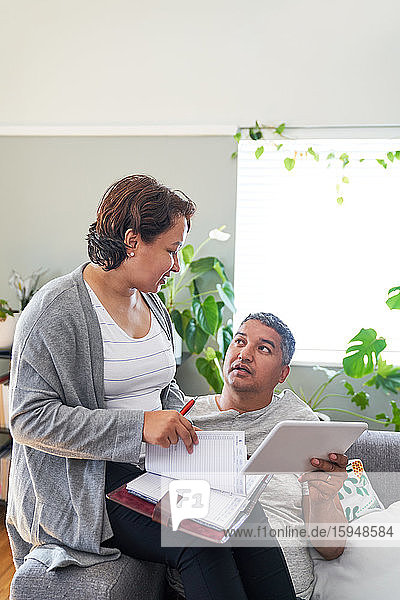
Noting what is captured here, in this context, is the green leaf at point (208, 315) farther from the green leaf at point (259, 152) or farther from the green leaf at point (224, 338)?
the green leaf at point (259, 152)

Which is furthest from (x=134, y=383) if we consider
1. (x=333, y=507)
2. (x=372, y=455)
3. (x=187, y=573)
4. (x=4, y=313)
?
(x=4, y=313)

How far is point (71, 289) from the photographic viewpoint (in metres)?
1.56

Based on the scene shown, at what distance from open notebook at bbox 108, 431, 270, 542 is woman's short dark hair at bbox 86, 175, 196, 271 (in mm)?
493

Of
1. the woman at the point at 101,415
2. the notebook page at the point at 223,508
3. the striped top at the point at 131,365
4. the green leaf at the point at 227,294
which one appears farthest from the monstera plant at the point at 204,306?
the notebook page at the point at 223,508

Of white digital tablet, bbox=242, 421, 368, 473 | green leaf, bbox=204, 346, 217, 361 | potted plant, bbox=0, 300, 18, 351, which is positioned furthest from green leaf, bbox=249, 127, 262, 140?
white digital tablet, bbox=242, 421, 368, 473

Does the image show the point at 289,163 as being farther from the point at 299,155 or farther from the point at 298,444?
the point at 298,444

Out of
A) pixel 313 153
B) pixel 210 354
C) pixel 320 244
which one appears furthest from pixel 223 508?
pixel 313 153

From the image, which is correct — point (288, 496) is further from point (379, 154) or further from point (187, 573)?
point (379, 154)

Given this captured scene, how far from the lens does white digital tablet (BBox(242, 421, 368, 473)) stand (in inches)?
56.7

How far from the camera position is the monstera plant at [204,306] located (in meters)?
2.87

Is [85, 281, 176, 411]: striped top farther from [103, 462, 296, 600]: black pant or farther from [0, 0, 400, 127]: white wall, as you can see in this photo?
[0, 0, 400, 127]: white wall

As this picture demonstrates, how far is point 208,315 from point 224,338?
0.52 feet

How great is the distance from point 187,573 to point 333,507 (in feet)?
1.76

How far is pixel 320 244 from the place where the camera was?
309 cm
